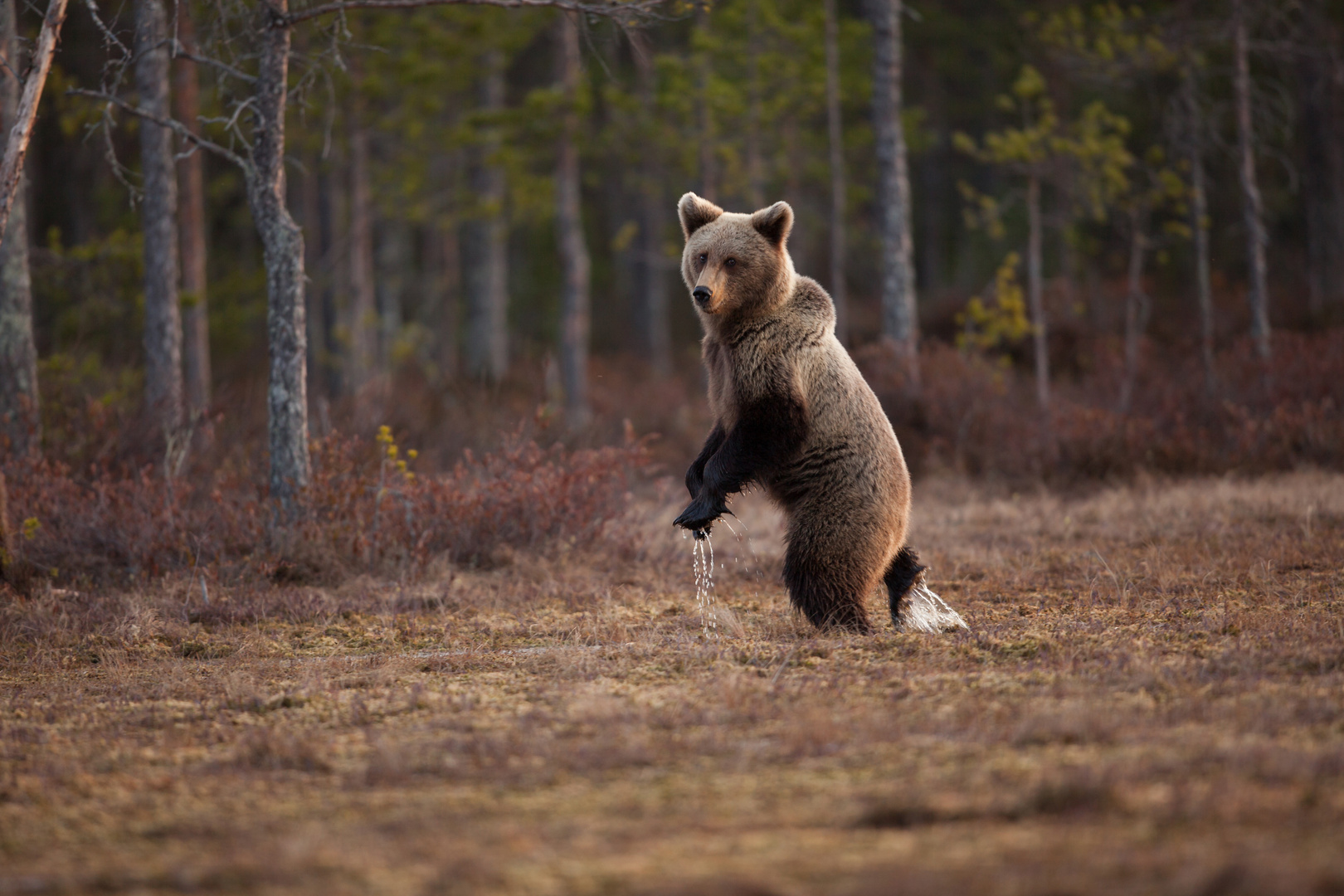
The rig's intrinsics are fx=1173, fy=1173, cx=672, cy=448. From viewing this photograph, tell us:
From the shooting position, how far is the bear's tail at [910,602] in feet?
20.5

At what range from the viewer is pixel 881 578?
6.28 m

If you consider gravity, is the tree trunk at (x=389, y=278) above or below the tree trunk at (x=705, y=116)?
below

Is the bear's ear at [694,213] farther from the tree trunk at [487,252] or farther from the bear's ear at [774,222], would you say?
the tree trunk at [487,252]

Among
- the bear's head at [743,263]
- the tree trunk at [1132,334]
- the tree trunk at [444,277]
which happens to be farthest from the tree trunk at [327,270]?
the bear's head at [743,263]

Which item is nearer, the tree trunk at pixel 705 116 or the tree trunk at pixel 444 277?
the tree trunk at pixel 705 116

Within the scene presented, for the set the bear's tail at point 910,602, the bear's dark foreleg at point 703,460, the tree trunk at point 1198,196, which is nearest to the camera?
the bear's tail at point 910,602

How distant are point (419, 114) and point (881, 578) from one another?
59.4ft

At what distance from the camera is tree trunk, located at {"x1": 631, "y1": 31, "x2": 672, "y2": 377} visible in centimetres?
2309

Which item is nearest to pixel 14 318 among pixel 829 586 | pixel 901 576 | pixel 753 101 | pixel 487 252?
pixel 829 586

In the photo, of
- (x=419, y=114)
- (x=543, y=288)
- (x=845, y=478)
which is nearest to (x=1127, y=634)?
(x=845, y=478)

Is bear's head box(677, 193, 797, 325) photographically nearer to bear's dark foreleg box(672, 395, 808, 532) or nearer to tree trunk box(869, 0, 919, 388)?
bear's dark foreleg box(672, 395, 808, 532)

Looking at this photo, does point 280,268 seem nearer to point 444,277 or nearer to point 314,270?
point 314,270

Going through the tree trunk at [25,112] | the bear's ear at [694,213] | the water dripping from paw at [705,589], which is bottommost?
the water dripping from paw at [705,589]

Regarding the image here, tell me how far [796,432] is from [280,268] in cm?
391
